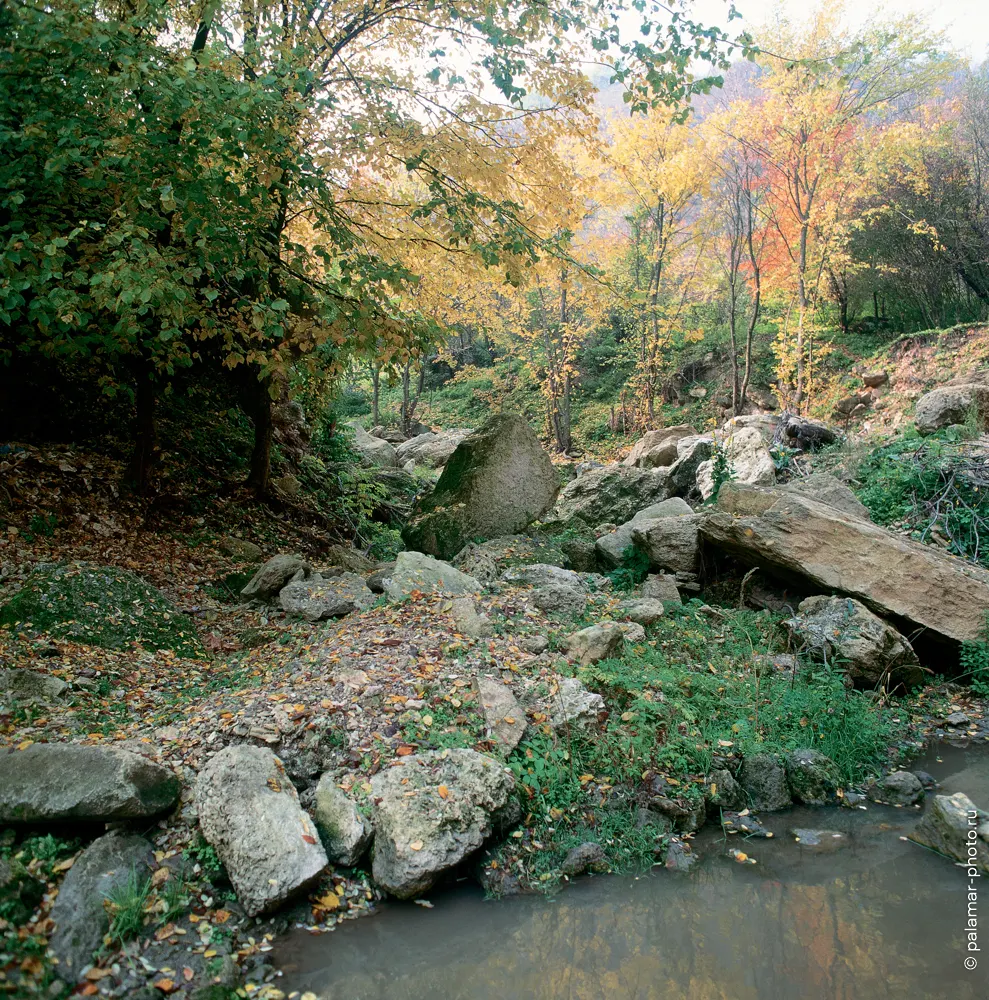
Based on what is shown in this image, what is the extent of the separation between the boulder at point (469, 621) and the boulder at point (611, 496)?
12.9 ft

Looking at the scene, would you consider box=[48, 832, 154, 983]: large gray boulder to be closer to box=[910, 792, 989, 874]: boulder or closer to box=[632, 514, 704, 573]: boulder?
box=[910, 792, 989, 874]: boulder

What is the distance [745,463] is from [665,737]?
7081mm

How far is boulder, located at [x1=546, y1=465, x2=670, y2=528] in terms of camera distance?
948cm

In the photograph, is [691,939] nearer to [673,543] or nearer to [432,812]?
[432,812]

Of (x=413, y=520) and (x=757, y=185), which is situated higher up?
(x=757, y=185)

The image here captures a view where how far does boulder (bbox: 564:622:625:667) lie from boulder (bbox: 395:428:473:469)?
11.6 m

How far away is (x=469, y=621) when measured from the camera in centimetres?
514

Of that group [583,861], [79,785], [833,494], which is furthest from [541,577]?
[79,785]

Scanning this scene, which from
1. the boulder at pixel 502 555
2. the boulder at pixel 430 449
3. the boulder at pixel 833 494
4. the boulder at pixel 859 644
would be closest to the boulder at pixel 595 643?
the boulder at pixel 859 644

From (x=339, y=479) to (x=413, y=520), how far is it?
2610 mm

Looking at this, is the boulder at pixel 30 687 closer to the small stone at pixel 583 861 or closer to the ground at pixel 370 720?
the ground at pixel 370 720

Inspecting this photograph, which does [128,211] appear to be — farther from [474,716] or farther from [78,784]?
[474,716]

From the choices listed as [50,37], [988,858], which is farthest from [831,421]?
[50,37]

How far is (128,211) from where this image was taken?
199 inches
